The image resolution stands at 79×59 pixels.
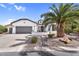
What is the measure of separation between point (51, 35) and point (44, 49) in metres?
0.43

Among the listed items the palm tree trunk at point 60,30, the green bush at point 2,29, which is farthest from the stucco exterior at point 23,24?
the palm tree trunk at point 60,30

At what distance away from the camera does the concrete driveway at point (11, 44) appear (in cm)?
700

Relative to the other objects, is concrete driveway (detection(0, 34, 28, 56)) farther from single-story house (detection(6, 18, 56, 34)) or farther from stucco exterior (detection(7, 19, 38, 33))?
stucco exterior (detection(7, 19, 38, 33))

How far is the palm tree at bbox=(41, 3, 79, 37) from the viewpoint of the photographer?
7043mm

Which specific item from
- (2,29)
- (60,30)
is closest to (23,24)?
(2,29)

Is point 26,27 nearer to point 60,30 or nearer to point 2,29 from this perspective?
point 2,29

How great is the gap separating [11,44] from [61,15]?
1.56m

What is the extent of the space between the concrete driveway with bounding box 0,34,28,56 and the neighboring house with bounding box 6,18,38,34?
13cm

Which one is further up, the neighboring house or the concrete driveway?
the neighboring house

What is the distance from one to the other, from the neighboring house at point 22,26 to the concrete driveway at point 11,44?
0.44 feet

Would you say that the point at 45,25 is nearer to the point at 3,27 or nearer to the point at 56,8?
the point at 56,8

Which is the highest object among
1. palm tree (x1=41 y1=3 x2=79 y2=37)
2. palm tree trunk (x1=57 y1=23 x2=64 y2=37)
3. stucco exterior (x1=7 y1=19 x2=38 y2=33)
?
palm tree (x1=41 y1=3 x2=79 y2=37)

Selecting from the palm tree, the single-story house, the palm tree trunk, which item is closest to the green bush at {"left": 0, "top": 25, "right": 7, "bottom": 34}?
the single-story house

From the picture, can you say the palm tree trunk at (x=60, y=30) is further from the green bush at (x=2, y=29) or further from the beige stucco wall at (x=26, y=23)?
the green bush at (x=2, y=29)
